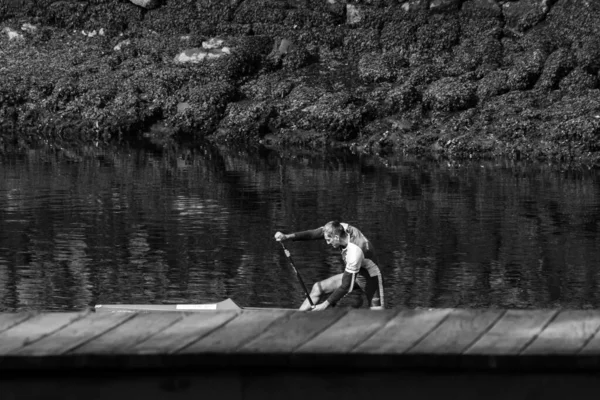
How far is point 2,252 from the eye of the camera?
94.7ft

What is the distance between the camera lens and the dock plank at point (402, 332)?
500cm

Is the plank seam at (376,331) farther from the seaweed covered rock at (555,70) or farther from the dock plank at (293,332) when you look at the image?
the seaweed covered rock at (555,70)

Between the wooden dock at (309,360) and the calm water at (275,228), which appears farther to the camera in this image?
the calm water at (275,228)

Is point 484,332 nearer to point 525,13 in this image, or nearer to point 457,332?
point 457,332

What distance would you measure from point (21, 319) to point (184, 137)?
182 feet

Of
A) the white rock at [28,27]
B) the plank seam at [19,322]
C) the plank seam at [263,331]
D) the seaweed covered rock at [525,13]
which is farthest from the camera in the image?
the white rock at [28,27]

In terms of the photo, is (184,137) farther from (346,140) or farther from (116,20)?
(116,20)

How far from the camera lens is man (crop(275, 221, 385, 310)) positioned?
57.9 ft

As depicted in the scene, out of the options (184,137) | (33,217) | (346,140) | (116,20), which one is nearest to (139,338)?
(33,217)

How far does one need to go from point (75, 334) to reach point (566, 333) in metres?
2.11

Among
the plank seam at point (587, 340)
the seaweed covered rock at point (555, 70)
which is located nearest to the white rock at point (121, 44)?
the seaweed covered rock at point (555, 70)

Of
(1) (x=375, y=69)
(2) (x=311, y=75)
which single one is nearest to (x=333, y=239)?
(1) (x=375, y=69)

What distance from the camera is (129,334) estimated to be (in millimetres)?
5215

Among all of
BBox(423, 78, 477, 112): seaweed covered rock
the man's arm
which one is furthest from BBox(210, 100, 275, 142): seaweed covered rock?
the man's arm
